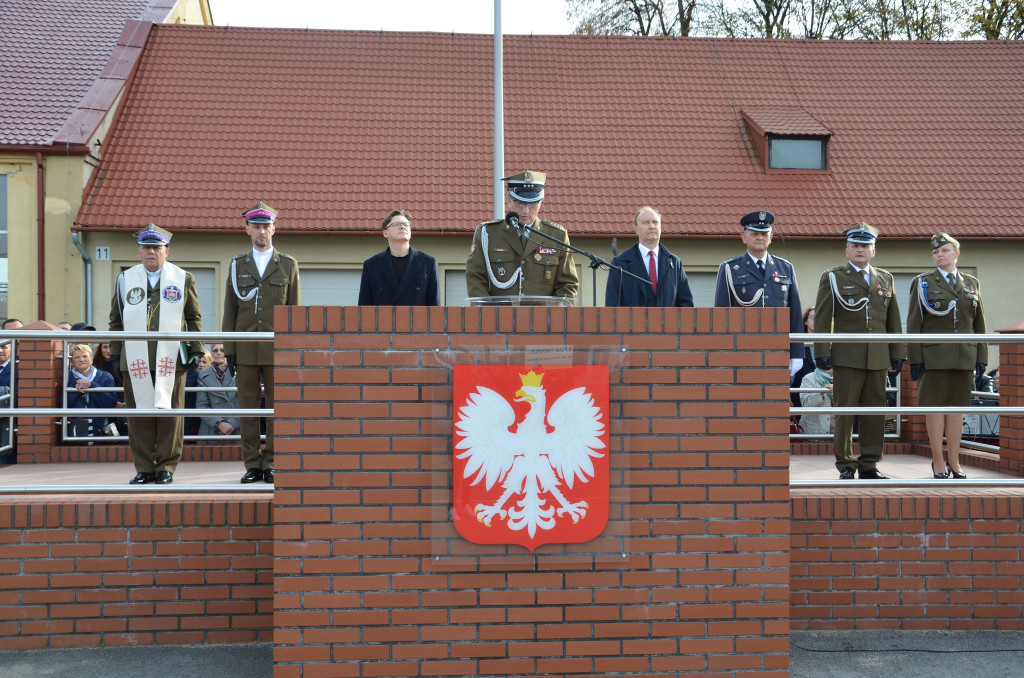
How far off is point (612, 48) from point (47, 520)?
19516 mm

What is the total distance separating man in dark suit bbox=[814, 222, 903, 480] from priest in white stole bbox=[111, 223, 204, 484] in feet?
13.3

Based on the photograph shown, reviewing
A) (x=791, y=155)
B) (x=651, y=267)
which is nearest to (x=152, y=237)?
(x=651, y=267)

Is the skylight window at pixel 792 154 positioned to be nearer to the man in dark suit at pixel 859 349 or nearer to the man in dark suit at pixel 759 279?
the man in dark suit at pixel 859 349

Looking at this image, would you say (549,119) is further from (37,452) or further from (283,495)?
(283,495)

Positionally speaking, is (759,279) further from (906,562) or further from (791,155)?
(791,155)

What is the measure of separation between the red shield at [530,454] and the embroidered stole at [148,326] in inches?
115

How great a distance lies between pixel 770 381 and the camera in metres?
4.06

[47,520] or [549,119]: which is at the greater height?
[549,119]

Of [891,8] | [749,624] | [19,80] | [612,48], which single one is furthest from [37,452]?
[891,8]

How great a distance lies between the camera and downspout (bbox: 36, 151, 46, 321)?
1717 centimetres

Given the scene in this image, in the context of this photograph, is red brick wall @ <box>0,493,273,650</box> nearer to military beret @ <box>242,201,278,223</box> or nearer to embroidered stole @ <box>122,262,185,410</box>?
embroidered stole @ <box>122,262,185,410</box>

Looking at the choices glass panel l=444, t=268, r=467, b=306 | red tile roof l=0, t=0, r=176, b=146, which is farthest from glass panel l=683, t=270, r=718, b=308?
red tile roof l=0, t=0, r=176, b=146

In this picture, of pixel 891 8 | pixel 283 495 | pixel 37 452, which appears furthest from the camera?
pixel 891 8

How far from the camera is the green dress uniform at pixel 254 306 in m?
6.39
